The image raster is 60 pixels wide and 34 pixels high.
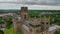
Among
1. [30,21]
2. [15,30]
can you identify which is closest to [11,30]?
[15,30]

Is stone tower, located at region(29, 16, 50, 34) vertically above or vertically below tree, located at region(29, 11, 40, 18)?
below

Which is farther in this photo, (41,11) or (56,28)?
(41,11)

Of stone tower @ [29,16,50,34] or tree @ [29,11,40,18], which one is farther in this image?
tree @ [29,11,40,18]

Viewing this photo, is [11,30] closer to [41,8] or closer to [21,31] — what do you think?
[21,31]

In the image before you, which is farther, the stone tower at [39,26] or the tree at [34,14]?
the tree at [34,14]

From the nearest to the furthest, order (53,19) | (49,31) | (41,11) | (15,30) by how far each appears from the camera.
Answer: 1. (49,31)
2. (15,30)
3. (53,19)
4. (41,11)

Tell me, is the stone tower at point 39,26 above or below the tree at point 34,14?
below

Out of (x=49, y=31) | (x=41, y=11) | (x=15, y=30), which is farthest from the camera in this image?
(x=41, y=11)

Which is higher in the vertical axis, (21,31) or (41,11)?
Result: (41,11)

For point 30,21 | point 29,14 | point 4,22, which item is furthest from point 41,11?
point 4,22

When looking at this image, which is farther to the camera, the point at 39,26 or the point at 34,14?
the point at 34,14
